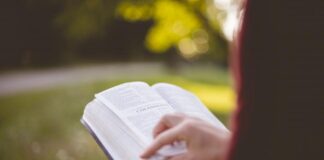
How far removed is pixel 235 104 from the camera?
87 cm

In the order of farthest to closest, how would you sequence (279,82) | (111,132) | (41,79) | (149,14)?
(41,79), (149,14), (111,132), (279,82)

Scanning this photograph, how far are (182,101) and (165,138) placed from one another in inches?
15.1

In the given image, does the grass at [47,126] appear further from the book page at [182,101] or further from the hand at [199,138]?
the hand at [199,138]

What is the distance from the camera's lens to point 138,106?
130 centimetres

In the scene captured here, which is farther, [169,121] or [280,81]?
[169,121]

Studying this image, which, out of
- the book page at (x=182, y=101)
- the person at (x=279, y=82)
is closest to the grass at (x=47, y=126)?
the book page at (x=182, y=101)

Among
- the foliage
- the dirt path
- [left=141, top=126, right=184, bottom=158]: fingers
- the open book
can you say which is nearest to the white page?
the open book

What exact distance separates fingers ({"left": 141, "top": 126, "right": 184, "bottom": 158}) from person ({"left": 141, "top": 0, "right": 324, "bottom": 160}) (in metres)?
0.15

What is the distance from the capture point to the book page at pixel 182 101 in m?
1.34

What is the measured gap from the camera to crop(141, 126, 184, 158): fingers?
997 mm

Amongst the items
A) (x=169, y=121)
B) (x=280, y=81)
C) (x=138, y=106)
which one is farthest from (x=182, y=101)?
(x=280, y=81)

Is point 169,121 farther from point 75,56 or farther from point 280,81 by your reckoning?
point 75,56

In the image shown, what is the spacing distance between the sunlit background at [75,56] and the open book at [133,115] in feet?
0.44

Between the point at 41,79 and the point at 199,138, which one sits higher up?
the point at 199,138
